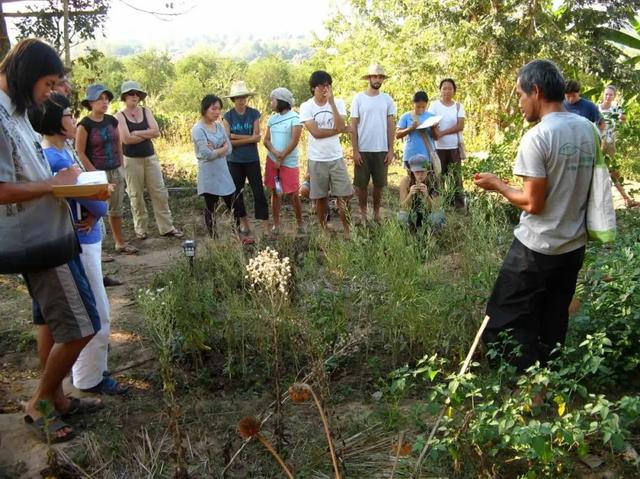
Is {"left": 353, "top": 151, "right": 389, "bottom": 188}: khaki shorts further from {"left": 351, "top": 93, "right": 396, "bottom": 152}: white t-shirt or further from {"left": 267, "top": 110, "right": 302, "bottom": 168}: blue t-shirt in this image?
{"left": 267, "top": 110, "right": 302, "bottom": 168}: blue t-shirt

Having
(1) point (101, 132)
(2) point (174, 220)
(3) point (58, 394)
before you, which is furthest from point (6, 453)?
(2) point (174, 220)

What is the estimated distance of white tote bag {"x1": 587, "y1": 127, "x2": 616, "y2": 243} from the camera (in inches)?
107

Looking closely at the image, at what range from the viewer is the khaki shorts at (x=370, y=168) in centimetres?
663

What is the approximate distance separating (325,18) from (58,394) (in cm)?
1830

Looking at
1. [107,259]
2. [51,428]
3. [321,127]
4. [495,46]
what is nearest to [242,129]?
[321,127]

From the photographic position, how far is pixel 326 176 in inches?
247

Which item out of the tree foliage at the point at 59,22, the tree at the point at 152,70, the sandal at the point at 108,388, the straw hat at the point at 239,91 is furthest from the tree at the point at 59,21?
the tree at the point at 152,70

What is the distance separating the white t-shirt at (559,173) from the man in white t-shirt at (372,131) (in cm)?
373

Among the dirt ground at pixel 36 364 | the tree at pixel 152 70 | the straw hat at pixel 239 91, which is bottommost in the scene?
the dirt ground at pixel 36 364

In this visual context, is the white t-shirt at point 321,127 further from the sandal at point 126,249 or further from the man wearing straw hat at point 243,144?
the sandal at point 126,249

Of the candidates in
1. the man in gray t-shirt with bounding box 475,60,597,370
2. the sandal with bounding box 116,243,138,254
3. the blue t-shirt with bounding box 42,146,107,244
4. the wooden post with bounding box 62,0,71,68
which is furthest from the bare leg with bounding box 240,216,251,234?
the man in gray t-shirt with bounding box 475,60,597,370

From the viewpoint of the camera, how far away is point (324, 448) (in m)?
2.71

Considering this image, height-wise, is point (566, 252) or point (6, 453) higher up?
point (566, 252)

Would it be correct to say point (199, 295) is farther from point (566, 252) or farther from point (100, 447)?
point (566, 252)
